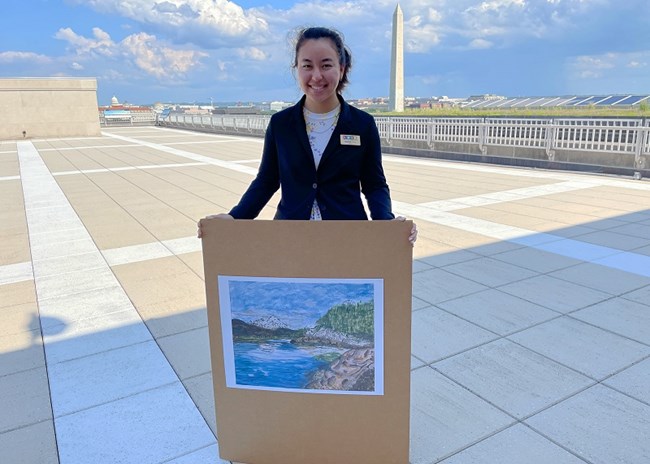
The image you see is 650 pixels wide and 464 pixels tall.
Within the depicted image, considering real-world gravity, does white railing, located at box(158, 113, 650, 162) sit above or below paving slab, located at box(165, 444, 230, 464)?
above

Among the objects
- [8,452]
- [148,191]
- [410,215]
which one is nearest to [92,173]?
[148,191]

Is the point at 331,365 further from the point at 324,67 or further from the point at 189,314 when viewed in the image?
the point at 189,314

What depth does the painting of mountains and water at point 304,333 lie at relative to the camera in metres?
1.75

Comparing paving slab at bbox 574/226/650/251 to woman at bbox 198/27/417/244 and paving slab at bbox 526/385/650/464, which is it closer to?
paving slab at bbox 526/385/650/464

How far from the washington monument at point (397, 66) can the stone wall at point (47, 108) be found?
1727 centimetres

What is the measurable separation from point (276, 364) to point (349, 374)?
28 cm

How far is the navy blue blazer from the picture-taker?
1.93m

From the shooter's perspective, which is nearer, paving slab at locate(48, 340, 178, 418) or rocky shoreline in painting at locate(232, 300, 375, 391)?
rocky shoreline in painting at locate(232, 300, 375, 391)

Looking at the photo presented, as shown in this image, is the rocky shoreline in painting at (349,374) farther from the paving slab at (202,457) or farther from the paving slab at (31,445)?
the paving slab at (31,445)

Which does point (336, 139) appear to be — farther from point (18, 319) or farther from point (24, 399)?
point (18, 319)

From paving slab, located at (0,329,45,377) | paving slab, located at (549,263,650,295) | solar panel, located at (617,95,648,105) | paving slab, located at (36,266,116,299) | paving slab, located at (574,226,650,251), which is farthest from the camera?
solar panel, located at (617,95,648,105)

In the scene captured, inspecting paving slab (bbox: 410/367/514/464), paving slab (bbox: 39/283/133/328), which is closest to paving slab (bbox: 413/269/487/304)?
paving slab (bbox: 410/367/514/464)

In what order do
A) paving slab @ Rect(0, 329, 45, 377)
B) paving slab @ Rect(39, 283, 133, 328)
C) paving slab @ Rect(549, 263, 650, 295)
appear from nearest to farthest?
paving slab @ Rect(0, 329, 45, 377) < paving slab @ Rect(39, 283, 133, 328) < paving slab @ Rect(549, 263, 650, 295)

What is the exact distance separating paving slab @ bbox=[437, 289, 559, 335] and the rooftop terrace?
2 centimetres
